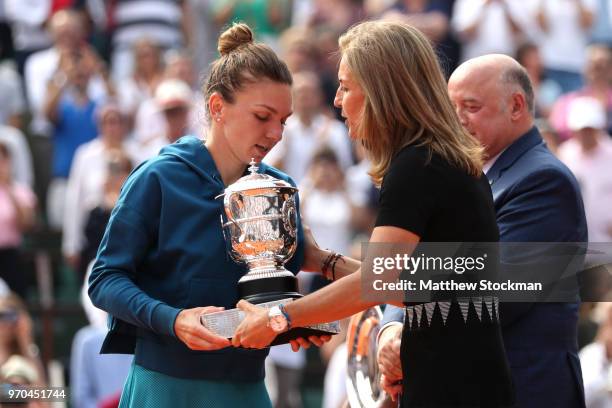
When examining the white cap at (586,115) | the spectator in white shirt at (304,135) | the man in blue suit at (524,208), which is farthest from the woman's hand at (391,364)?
the spectator in white shirt at (304,135)

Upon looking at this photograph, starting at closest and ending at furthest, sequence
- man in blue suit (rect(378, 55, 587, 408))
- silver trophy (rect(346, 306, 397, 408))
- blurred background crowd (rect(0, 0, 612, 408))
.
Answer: man in blue suit (rect(378, 55, 587, 408)) < silver trophy (rect(346, 306, 397, 408)) < blurred background crowd (rect(0, 0, 612, 408))

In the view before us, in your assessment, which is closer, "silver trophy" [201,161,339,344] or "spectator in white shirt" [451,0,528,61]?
"silver trophy" [201,161,339,344]

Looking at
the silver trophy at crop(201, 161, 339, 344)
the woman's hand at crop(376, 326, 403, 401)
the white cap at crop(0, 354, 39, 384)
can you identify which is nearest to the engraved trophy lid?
the silver trophy at crop(201, 161, 339, 344)

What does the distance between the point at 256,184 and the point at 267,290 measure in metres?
0.35

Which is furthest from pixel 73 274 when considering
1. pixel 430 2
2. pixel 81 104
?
pixel 430 2

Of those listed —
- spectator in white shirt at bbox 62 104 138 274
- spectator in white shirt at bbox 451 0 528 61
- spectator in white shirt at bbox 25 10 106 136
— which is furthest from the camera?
spectator in white shirt at bbox 451 0 528 61

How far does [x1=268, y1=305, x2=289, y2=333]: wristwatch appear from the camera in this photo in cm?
385

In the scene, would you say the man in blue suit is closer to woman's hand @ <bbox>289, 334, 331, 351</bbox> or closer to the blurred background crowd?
woman's hand @ <bbox>289, 334, 331, 351</bbox>

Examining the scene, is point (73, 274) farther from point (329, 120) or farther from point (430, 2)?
point (430, 2)

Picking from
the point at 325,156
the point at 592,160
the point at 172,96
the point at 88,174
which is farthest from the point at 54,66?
the point at 592,160

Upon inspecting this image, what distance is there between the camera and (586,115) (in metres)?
9.59

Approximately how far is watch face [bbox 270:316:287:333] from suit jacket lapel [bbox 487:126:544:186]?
4.05 ft

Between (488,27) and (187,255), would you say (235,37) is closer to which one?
(187,255)

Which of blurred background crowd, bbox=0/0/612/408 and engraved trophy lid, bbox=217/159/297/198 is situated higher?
blurred background crowd, bbox=0/0/612/408
